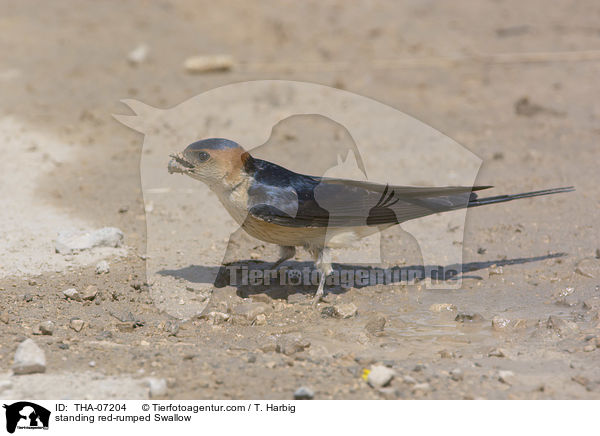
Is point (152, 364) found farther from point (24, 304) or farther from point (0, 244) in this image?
point (0, 244)

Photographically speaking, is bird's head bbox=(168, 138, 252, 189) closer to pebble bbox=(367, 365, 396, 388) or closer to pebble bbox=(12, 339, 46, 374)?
pebble bbox=(12, 339, 46, 374)

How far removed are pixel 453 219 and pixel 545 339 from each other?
2.13 meters

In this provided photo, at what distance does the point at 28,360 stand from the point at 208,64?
7.14 m

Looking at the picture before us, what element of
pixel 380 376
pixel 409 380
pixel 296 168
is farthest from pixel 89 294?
pixel 296 168

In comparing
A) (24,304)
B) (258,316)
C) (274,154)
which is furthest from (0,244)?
(274,154)

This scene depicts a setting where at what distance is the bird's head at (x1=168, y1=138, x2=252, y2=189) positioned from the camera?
4707 millimetres

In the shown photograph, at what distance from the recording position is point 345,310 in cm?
477

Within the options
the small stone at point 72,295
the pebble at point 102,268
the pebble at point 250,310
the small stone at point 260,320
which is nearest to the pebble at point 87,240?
the pebble at point 102,268

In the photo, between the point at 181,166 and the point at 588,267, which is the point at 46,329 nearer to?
the point at 181,166

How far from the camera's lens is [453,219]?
6367 mm

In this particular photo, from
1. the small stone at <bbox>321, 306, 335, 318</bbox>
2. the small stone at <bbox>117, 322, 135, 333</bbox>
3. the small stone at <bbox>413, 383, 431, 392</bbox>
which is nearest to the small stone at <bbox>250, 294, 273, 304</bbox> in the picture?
the small stone at <bbox>321, 306, 335, 318</bbox>

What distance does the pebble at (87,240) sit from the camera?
5453 mm

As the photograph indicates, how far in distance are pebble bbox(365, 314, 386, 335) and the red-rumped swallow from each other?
0.53 m

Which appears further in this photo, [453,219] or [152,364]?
[453,219]
